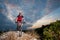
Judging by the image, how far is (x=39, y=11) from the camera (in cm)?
1244

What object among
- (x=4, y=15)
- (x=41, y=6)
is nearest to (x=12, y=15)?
(x=4, y=15)

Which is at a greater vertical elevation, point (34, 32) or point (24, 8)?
point (24, 8)

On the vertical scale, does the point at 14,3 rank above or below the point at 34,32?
above

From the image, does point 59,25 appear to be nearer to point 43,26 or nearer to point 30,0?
point 43,26

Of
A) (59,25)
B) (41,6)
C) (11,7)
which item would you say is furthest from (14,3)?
(59,25)

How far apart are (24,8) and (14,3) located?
0.38m

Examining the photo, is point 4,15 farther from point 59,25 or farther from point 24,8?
point 59,25

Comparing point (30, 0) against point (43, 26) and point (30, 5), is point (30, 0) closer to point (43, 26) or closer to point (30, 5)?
point (30, 5)

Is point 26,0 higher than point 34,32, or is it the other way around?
point 26,0

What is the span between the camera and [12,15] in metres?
12.3

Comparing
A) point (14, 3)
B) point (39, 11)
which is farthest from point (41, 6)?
point (14, 3)

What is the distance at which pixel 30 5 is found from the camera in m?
12.4

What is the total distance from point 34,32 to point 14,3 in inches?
47.6

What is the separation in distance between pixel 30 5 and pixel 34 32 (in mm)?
946
